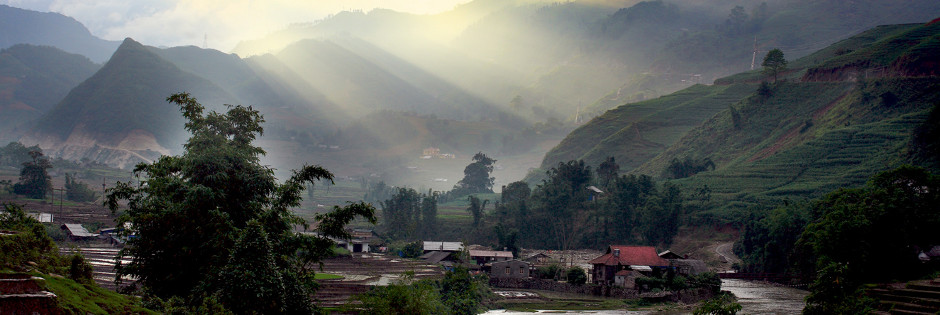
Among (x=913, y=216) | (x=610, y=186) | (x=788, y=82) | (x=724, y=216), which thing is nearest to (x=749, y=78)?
(x=788, y=82)

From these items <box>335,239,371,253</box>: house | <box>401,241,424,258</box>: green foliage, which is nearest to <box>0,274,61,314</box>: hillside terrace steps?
<box>401,241,424,258</box>: green foliage

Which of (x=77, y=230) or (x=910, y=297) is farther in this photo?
(x=77, y=230)

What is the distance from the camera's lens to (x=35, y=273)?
15.5m

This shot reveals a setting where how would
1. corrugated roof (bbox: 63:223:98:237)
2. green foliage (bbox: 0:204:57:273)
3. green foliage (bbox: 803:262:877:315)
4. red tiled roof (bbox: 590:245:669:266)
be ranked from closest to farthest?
green foliage (bbox: 0:204:57:273), green foliage (bbox: 803:262:877:315), red tiled roof (bbox: 590:245:669:266), corrugated roof (bbox: 63:223:98:237)

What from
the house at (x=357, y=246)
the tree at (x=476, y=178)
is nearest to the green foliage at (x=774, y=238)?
the house at (x=357, y=246)

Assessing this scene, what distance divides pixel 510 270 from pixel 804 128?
67.5m

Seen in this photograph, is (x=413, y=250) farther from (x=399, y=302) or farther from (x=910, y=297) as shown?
(x=910, y=297)

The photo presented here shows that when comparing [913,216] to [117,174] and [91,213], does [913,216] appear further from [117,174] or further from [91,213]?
[117,174]

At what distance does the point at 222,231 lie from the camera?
22516 mm

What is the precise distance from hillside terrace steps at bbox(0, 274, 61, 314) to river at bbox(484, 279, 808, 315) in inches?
1509

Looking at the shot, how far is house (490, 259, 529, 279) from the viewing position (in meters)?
70.0

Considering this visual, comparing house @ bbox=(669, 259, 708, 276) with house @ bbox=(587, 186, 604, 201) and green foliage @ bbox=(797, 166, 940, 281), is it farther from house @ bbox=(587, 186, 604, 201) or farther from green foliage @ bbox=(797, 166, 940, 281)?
house @ bbox=(587, 186, 604, 201)

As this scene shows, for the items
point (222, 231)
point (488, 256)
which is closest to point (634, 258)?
point (488, 256)

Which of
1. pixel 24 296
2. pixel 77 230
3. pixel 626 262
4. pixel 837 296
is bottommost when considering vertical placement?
pixel 626 262
